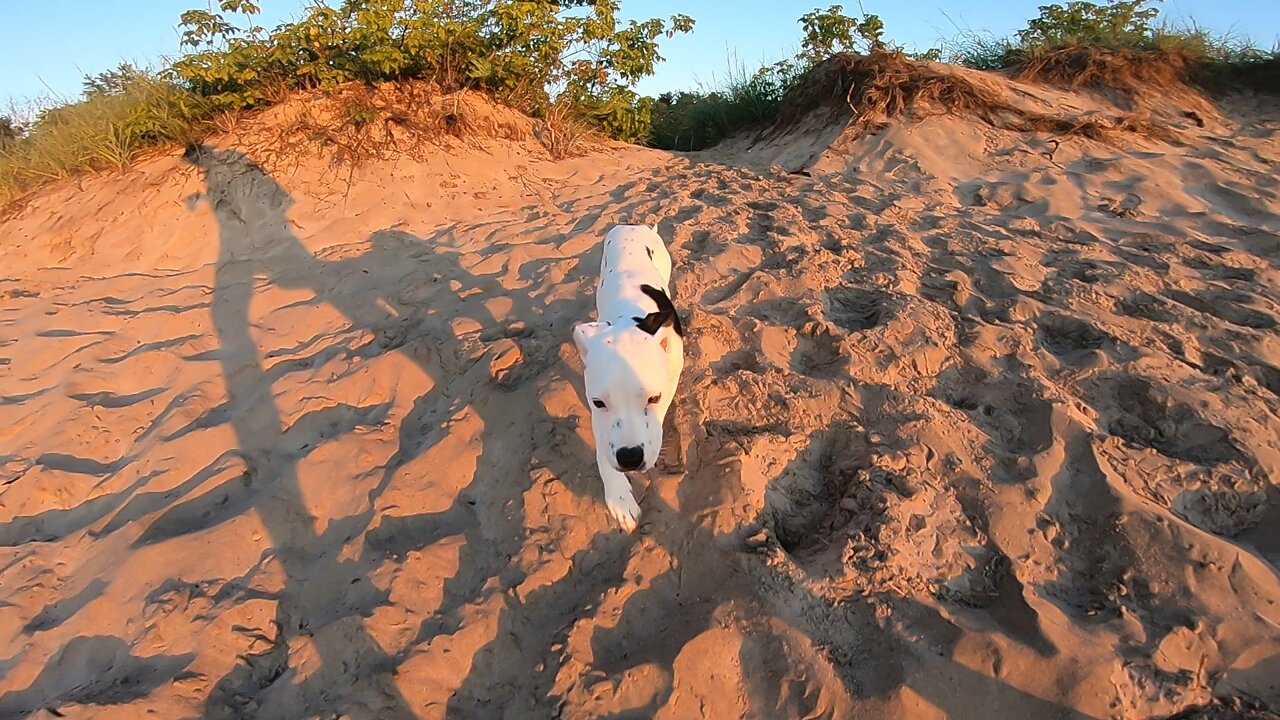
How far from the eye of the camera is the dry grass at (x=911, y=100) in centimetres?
865

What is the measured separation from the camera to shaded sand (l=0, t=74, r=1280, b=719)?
2.61 meters

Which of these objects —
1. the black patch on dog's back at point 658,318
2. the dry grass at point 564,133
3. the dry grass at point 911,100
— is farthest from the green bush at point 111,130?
the dry grass at point 911,100

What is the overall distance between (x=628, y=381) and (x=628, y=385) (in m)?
0.02

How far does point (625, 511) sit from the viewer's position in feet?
10.6

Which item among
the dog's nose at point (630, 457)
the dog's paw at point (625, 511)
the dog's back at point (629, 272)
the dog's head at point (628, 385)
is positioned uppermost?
the dog's back at point (629, 272)

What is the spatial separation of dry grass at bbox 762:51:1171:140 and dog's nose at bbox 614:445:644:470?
25.2ft

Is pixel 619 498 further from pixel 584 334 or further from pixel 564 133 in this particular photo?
pixel 564 133

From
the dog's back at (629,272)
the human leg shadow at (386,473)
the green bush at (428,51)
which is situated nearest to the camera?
the human leg shadow at (386,473)

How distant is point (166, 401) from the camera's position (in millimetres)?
4711

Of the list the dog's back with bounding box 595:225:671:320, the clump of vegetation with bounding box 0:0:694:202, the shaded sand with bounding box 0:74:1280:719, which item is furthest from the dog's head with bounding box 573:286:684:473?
the clump of vegetation with bounding box 0:0:694:202

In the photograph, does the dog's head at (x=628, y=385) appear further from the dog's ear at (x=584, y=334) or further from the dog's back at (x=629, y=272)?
the dog's back at (x=629, y=272)

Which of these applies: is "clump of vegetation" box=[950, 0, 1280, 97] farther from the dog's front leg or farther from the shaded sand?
the dog's front leg

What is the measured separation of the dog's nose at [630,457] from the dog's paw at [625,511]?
398mm

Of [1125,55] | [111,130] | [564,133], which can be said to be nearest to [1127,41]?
[1125,55]
